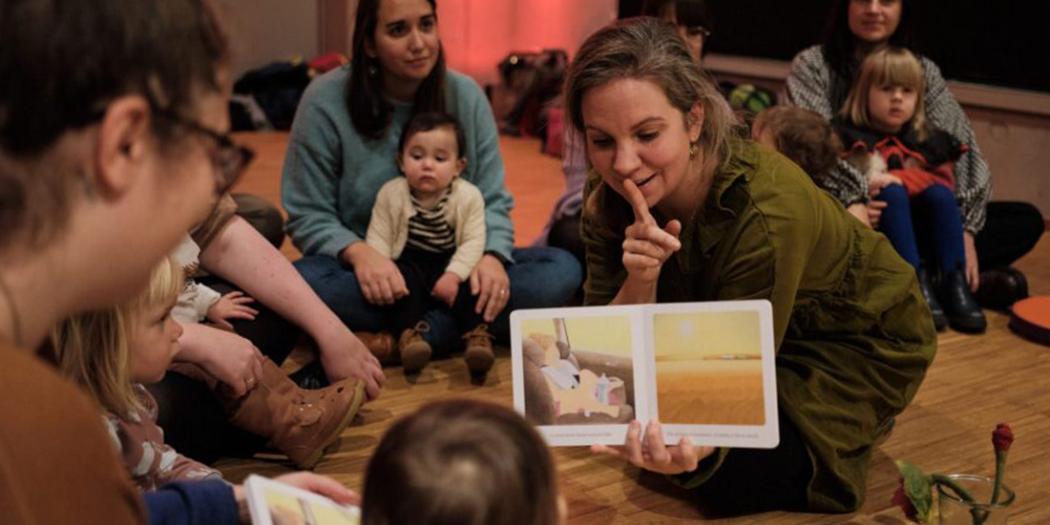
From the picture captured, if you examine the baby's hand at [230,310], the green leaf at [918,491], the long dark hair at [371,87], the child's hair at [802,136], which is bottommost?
the green leaf at [918,491]

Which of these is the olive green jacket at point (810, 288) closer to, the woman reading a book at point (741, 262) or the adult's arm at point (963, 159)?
the woman reading a book at point (741, 262)

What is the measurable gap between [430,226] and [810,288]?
1127mm

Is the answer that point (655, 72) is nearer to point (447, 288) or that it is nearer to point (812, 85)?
point (447, 288)

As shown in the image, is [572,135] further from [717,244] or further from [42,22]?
[42,22]

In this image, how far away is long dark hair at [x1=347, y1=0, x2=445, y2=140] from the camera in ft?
9.81

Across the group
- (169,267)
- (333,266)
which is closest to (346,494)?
(169,267)

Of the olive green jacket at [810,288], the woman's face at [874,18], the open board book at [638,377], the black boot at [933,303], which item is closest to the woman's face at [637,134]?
the olive green jacket at [810,288]

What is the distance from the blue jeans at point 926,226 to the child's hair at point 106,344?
7.44 feet

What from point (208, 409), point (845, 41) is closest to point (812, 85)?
point (845, 41)

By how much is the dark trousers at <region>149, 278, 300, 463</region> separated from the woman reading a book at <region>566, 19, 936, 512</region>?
0.70 m

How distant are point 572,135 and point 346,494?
967 millimetres

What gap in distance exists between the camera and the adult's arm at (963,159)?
3.60 m

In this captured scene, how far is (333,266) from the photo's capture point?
296cm

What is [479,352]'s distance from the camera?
9.22ft
